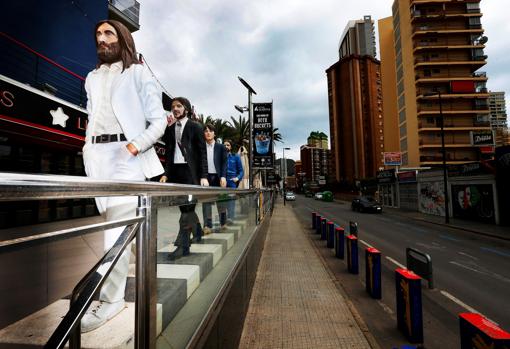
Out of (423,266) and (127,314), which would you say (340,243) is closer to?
(423,266)

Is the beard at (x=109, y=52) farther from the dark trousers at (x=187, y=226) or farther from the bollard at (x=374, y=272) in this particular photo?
the bollard at (x=374, y=272)

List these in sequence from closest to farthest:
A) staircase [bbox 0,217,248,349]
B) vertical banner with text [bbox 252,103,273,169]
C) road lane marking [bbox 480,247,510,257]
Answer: staircase [bbox 0,217,248,349] < road lane marking [bbox 480,247,510,257] < vertical banner with text [bbox 252,103,273,169]

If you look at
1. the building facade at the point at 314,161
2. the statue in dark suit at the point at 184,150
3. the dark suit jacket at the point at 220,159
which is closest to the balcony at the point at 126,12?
the dark suit jacket at the point at 220,159

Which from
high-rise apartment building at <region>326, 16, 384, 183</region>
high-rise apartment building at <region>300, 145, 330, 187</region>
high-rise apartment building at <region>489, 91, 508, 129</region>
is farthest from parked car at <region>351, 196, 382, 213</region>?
high-rise apartment building at <region>300, 145, 330, 187</region>

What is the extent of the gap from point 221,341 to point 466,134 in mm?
55255

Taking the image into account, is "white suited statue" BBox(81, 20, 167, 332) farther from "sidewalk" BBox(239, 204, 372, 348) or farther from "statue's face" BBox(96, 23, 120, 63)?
"sidewalk" BBox(239, 204, 372, 348)

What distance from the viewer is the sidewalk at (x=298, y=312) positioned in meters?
3.58

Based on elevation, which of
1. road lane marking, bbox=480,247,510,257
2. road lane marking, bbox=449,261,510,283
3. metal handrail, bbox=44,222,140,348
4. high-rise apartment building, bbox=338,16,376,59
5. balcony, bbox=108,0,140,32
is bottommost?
road lane marking, bbox=480,247,510,257

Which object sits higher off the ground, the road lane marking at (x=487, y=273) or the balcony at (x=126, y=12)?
the balcony at (x=126, y=12)

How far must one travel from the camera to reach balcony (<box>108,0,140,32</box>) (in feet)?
47.7

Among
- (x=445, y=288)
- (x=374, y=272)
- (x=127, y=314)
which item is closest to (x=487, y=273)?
(x=445, y=288)

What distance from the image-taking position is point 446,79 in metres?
44.0

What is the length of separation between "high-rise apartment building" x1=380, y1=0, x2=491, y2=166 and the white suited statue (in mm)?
50081

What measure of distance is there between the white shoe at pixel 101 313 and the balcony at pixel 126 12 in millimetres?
17257
